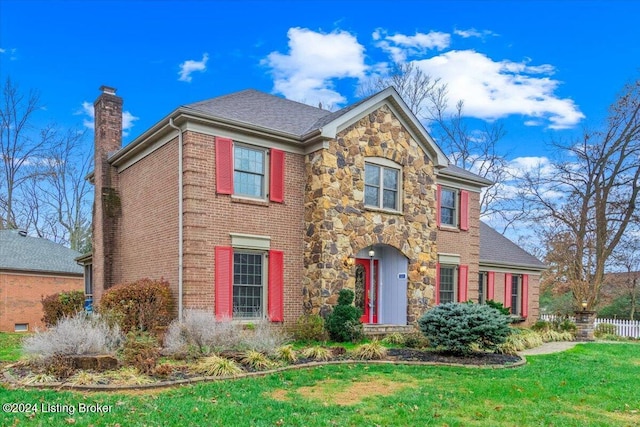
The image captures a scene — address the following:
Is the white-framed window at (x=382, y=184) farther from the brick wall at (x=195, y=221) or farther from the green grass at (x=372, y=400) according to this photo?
the green grass at (x=372, y=400)

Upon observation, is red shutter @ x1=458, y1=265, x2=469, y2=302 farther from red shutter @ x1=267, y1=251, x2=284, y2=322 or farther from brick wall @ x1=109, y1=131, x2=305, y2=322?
red shutter @ x1=267, y1=251, x2=284, y2=322

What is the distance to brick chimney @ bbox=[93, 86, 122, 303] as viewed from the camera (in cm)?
1717

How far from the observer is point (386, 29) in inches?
942

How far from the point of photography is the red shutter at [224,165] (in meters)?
13.7

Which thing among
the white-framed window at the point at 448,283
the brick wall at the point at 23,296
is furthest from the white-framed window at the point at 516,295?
the brick wall at the point at 23,296

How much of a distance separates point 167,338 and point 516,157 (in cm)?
2738

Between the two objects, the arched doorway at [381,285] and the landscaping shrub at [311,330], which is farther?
the arched doorway at [381,285]

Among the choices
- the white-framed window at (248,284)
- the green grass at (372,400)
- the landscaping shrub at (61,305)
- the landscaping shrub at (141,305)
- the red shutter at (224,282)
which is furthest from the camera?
the landscaping shrub at (61,305)

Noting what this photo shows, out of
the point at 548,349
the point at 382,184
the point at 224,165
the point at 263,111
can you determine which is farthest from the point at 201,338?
the point at 548,349

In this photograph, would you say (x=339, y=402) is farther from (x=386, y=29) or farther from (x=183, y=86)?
(x=183, y=86)

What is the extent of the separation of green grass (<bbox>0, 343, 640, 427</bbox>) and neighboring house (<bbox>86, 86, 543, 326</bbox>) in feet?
15.9

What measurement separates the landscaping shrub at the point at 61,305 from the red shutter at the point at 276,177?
9.76 meters

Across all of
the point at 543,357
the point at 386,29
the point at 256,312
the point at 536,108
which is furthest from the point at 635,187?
the point at 256,312

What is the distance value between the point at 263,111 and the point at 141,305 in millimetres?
6814
